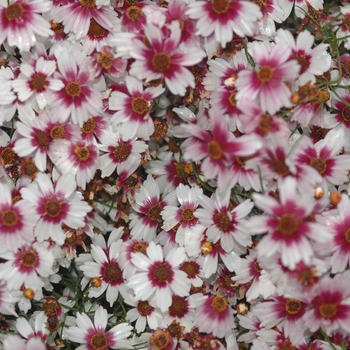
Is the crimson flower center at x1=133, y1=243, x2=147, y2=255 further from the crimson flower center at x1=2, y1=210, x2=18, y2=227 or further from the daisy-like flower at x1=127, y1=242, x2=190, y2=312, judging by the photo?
the crimson flower center at x1=2, y1=210, x2=18, y2=227

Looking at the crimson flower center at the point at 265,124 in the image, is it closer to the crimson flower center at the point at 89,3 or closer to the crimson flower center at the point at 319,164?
the crimson flower center at the point at 319,164

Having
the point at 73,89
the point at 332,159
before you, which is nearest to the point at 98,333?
the point at 73,89

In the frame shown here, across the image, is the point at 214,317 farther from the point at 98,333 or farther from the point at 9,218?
the point at 9,218

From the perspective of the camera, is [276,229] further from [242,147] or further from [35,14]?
[35,14]

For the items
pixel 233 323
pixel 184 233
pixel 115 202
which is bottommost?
pixel 233 323

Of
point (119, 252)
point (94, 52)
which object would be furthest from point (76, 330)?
point (94, 52)

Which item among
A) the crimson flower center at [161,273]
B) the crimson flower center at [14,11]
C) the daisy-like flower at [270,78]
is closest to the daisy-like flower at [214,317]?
the crimson flower center at [161,273]
